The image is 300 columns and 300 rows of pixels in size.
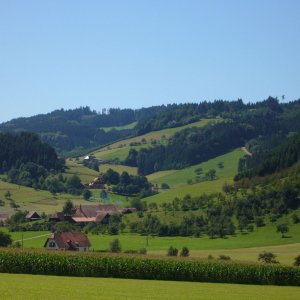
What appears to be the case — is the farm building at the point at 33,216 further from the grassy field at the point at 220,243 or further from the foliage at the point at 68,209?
the grassy field at the point at 220,243

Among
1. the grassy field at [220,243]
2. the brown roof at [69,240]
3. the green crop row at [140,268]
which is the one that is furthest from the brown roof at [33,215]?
the green crop row at [140,268]

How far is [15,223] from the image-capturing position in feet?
531

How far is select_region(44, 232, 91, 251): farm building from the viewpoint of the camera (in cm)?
11538

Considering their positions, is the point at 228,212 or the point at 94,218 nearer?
the point at 228,212

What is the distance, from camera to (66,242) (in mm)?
116312

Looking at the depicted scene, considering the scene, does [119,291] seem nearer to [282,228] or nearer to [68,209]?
[282,228]

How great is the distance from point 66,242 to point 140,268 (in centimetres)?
4676

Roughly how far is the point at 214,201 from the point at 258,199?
44.3 ft

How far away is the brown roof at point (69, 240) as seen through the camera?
116 metres

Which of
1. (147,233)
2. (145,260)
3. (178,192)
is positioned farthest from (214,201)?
(145,260)

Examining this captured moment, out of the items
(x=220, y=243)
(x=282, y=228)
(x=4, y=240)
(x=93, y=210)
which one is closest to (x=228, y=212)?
(x=282, y=228)

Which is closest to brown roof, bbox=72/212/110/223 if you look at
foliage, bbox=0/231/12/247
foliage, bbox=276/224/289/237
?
foliage, bbox=276/224/289/237

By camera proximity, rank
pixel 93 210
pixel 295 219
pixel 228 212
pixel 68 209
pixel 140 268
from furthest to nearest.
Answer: pixel 93 210
pixel 68 209
pixel 228 212
pixel 295 219
pixel 140 268

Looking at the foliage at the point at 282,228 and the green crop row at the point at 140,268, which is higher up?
the foliage at the point at 282,228
